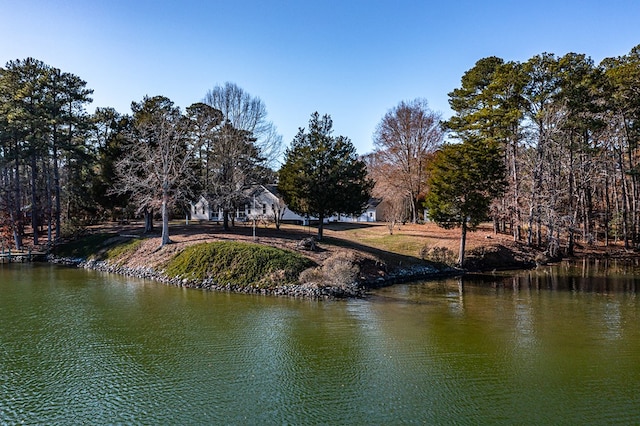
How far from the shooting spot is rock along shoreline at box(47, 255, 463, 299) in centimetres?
2011

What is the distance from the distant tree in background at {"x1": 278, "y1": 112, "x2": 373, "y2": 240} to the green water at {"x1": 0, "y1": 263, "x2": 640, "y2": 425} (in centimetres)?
1063

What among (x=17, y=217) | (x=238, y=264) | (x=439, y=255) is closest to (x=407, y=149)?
(x=439, y=255)

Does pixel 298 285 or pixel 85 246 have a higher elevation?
pixel 85 246

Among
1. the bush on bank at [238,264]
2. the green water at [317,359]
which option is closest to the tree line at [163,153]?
the bush on bank at [238,264]

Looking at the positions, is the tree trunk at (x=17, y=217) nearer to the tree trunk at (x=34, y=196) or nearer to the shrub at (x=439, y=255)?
the tree trunk at (x=34, y=196)

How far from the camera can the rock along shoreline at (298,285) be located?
66.0ft

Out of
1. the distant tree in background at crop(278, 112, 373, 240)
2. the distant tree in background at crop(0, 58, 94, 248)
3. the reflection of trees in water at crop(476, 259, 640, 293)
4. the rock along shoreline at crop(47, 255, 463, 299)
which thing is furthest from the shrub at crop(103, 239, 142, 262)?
the reflection of trees in water at crop(476, 259, 640, 293)

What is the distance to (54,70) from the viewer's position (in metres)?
33.6

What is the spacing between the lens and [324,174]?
96.4 ft

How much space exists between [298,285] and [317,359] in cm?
914

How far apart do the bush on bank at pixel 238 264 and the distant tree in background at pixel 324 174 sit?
21.3 feet

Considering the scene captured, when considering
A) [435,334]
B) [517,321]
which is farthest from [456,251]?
[435,334]

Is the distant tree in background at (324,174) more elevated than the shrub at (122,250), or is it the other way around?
the distant tree in background at (324,174)

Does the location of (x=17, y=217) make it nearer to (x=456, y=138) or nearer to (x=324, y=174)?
(x=324, y=174)
